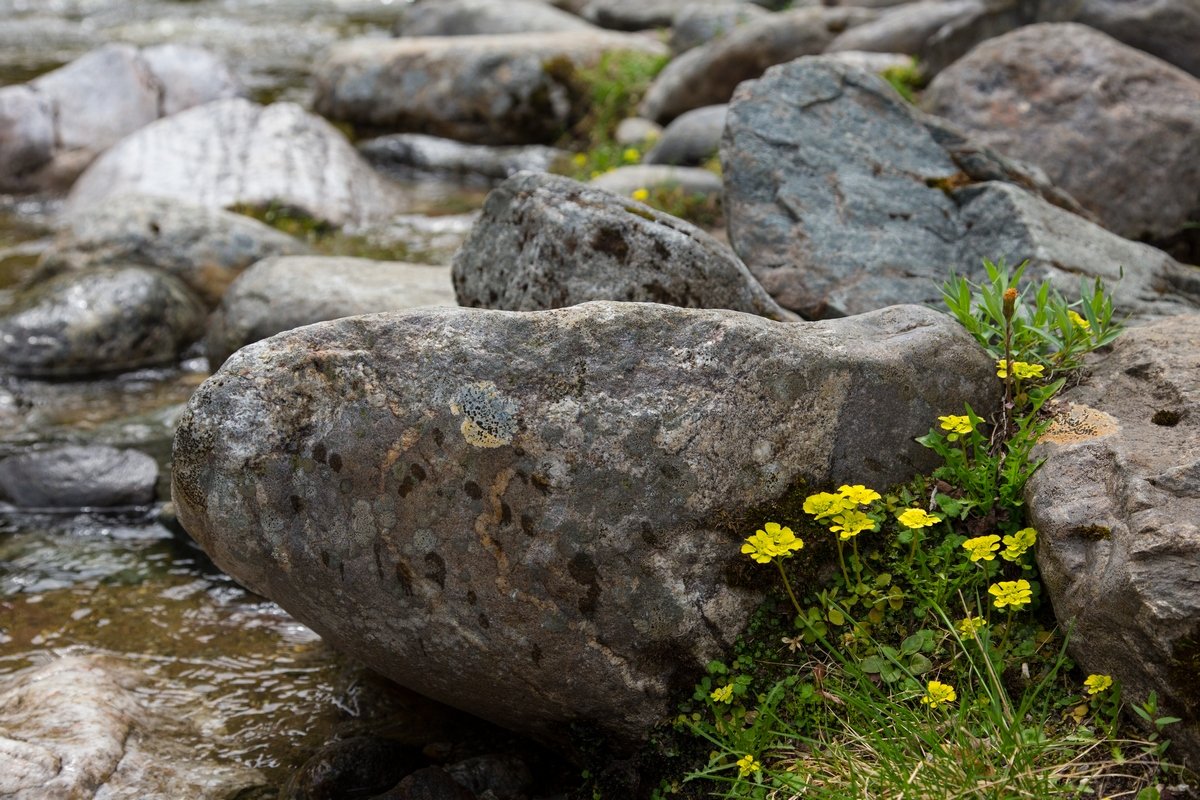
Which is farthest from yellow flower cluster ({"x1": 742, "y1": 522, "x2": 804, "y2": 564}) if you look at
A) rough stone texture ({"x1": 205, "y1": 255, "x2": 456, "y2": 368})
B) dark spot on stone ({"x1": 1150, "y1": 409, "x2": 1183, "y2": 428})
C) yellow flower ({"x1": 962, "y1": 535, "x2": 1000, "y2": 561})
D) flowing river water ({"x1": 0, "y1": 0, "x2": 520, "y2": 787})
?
rough stone texture ({"x1": 205, "y1": 255, "x2": 456, "y2": 368})

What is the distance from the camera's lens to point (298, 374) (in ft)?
10.9

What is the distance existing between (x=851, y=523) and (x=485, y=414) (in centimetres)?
108

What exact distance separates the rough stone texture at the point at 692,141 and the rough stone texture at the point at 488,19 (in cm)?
500

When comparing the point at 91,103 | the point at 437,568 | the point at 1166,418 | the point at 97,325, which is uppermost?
the point at 1166,418

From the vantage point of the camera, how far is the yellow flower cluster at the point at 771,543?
308 cm

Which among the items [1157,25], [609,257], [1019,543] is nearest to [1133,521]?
[1019,543]

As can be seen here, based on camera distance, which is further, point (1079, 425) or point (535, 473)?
point (1079, 425)

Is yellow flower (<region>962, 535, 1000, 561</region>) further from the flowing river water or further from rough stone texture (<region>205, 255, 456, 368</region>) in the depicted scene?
rough stone texture (<region>205, 255, 456, 368</region>)

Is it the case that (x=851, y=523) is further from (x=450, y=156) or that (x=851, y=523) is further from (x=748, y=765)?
(x=450, y=156)

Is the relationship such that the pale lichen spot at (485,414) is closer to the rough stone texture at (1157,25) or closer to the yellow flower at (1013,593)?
the yellow flower at (1013,593)

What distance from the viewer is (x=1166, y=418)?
3354mm

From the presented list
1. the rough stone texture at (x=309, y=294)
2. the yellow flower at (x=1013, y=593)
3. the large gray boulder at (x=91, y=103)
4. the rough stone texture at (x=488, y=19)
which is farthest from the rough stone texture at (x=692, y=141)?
the yellow flower at (x=1013, y=593)

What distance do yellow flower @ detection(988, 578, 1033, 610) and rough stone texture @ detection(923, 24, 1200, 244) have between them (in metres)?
4.56

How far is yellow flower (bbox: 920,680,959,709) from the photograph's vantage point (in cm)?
295
